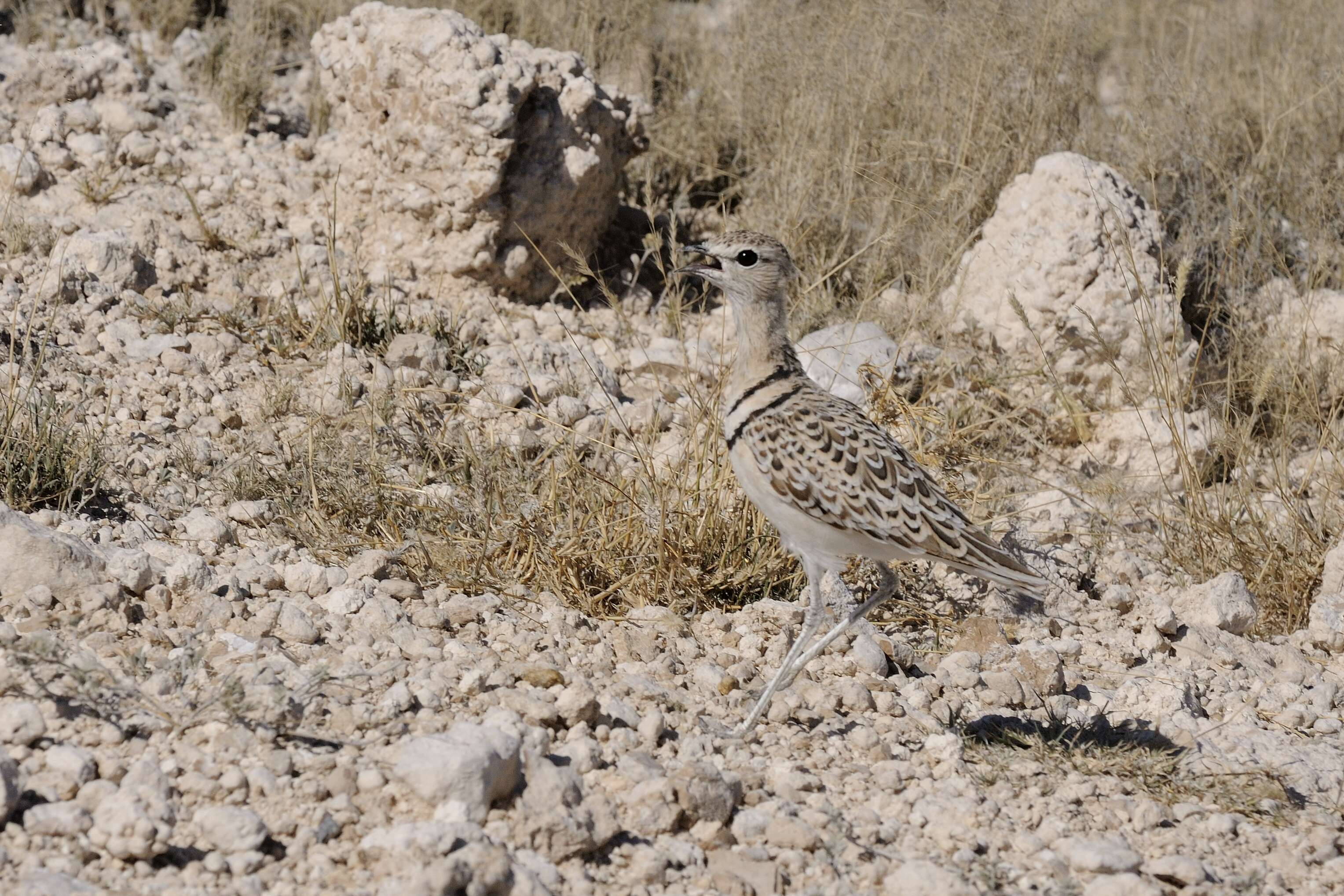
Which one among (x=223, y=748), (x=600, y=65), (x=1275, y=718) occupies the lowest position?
(x=1275, y=718)

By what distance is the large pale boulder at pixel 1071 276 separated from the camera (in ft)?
17.2

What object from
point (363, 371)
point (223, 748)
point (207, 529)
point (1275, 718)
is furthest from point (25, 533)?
point (1275, 718)

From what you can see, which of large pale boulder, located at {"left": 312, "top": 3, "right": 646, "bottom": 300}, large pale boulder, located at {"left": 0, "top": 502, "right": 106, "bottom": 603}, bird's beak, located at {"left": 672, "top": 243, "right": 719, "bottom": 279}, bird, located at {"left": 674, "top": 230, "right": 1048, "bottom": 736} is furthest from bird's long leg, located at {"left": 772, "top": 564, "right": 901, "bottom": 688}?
large pale boulder, located at {"left": 312, "top": 3, "right": 646, "bottom": 300}

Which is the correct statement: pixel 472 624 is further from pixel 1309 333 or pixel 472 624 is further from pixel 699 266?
pixel 1309 333

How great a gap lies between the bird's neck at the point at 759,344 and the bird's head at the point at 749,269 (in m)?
0.02

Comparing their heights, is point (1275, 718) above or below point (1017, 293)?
below

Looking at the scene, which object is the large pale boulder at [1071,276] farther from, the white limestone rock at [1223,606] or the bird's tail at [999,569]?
the bird's tail at [999,569]

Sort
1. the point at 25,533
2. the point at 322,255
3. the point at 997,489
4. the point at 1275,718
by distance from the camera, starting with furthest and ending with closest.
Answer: the point at 322,255 < the point at 997,489 < the point at 1275,718 < the point at 25,533

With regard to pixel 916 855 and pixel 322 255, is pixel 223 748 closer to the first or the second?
pixel 916 855

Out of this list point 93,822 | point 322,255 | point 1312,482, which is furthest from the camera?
point 322,255

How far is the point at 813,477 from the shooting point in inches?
133

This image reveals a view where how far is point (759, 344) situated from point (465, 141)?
2153 mm

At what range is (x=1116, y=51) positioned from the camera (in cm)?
814

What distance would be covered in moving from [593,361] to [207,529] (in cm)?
181
